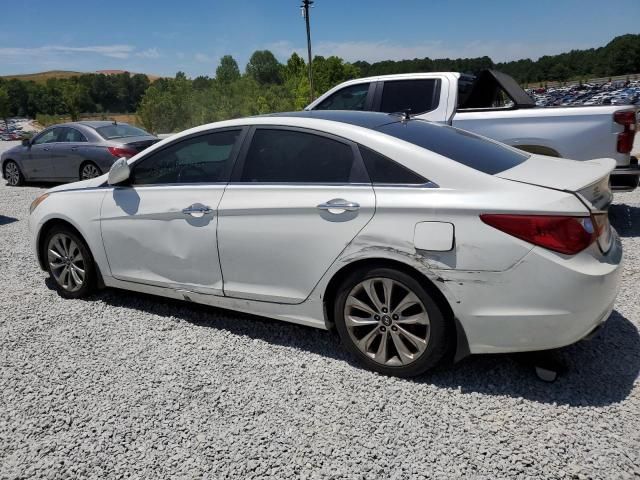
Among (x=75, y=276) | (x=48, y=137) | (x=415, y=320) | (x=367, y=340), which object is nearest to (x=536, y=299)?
(x=415, y=320)

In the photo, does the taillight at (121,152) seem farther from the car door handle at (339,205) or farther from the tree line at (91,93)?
the tree line at (91,93)

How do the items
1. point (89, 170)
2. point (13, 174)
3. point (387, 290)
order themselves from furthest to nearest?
1. point (13, 174)
2. point (89, 170)
3. point (387, 290)

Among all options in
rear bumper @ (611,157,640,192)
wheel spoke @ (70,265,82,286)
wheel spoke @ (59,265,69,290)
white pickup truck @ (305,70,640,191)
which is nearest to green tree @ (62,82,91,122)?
white pickup truck @ (305,70,640,191)

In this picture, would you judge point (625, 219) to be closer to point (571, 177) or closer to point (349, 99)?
point (349, 99)

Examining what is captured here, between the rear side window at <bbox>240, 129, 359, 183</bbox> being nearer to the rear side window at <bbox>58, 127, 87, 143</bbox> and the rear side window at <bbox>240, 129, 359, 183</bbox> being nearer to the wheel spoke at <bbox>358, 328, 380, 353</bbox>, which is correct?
the wheel spoke at <bbox>358, 328, 380, 353</bbox>

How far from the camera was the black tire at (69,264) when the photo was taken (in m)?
4.26

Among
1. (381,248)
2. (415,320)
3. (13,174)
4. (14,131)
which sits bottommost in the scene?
(14,131)

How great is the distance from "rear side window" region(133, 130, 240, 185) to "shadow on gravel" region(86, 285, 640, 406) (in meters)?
1.15

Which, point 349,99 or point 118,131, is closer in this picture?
point 349,99

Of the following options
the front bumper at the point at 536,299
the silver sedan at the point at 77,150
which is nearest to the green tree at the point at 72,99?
the silver sedan at the point at 77,150

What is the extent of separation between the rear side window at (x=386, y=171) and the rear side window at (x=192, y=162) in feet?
3.49

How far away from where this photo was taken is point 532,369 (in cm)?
295

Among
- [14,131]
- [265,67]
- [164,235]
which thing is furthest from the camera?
[265,67]

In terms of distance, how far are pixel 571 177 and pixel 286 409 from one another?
6.66ft
